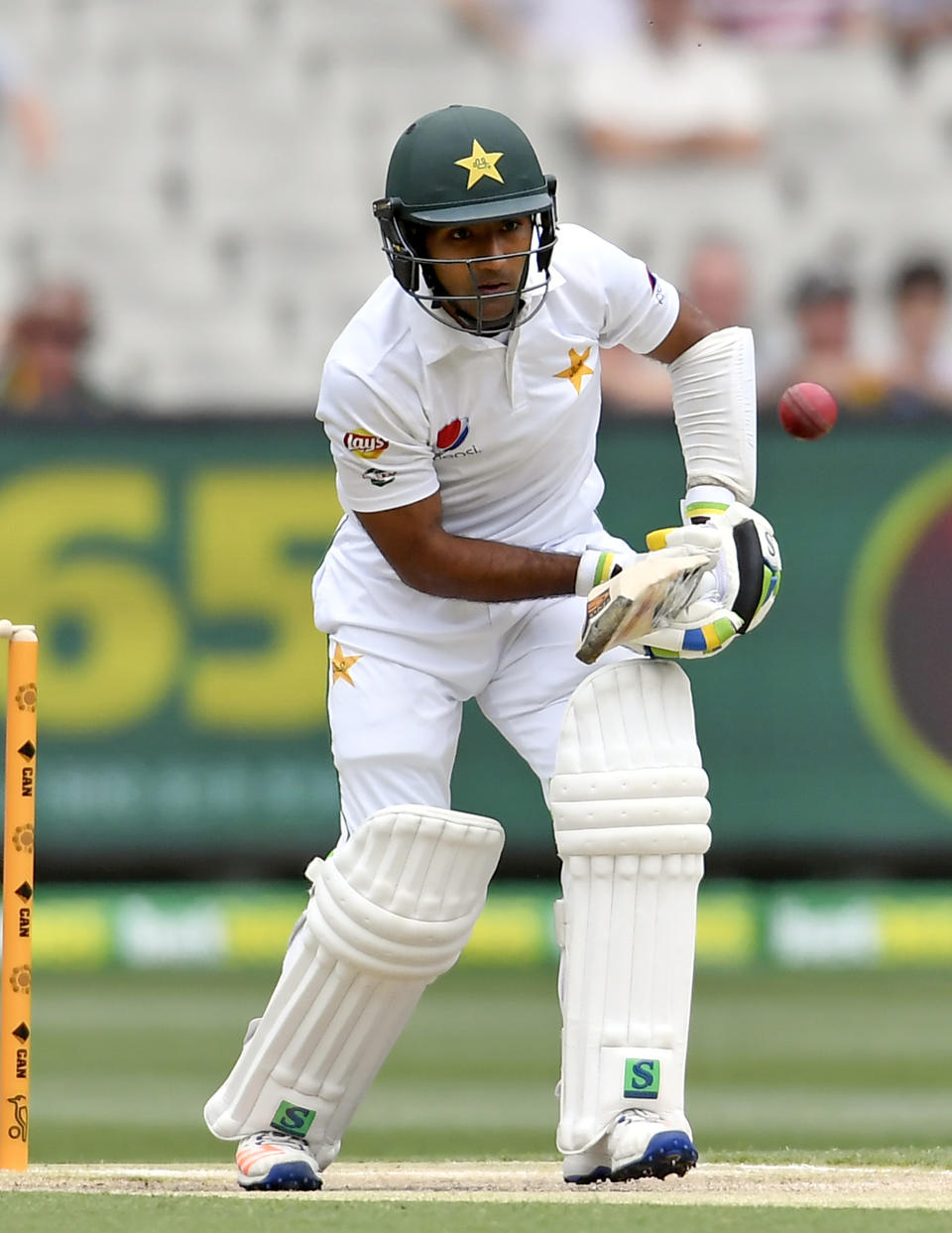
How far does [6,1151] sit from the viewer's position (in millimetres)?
3125

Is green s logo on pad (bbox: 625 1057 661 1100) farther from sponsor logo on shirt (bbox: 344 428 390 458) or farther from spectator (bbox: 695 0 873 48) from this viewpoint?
spectator (bbox: 695 0 873 48)

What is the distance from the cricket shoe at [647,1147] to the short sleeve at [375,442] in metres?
0.82

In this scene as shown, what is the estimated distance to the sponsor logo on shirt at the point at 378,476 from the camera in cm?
305

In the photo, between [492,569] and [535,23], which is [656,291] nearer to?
[492,569]

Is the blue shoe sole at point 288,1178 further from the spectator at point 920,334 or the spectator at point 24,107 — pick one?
the spectator at point 24,107

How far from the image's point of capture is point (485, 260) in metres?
2.95

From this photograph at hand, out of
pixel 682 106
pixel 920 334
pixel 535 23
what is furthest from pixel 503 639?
pixel 535 23

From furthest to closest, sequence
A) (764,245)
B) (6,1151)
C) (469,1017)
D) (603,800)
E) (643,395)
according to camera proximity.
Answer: (764,245), (643,395), (469,1017), (6,1151), (603,800)

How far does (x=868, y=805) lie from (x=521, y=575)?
3.49 meters

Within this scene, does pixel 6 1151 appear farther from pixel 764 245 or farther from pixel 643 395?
pixel 764 245

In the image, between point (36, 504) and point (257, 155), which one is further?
point (257, 155)

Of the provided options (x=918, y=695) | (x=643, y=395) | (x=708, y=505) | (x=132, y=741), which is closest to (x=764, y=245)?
(x=643, y=395)

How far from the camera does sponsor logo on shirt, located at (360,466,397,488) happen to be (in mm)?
→ 3053

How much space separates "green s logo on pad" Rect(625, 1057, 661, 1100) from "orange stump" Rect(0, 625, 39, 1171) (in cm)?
77
